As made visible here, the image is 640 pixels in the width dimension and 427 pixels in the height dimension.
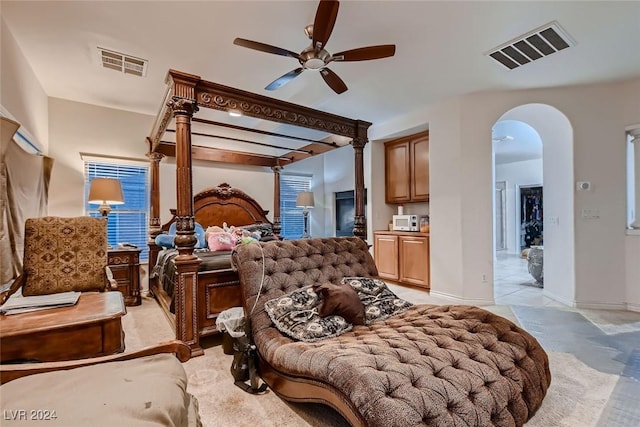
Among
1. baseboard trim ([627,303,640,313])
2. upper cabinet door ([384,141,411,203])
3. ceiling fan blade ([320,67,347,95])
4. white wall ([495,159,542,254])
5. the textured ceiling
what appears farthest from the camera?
white wall ([495,159,542,254])

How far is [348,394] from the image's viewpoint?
1.33m

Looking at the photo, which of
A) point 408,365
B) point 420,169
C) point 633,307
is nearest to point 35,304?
point 408,365

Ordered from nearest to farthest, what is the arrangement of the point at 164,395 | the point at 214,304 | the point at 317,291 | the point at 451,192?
the point at 164,395 < the point at 317,291 < the point at 214,304 < the point at 451,192

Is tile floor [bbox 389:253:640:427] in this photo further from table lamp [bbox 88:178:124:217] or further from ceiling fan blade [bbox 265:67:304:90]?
table lamp [bbox 88:178:124:217]

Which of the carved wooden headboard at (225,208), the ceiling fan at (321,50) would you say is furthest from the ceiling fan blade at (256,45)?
the carved wooden headboard at (225,208)

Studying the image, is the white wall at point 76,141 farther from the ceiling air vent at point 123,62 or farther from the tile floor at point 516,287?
the tile floor at point 516,287

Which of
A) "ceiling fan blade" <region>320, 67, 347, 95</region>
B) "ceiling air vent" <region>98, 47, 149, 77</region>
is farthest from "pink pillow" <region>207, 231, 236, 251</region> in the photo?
"ceiling fan blade" <region>320, 67, 347, 95</region>

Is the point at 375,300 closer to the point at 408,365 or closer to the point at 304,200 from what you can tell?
the point at 408,365

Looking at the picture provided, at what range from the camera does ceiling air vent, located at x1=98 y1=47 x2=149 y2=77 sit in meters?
3.03

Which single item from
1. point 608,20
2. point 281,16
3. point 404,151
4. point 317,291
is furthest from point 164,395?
point 404,151

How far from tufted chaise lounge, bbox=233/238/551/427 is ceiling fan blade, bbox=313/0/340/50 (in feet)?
5.67

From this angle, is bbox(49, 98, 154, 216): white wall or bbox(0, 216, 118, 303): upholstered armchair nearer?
bbox(0, 216, 118, 303): upholstered armchair

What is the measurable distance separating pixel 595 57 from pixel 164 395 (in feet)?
15.1

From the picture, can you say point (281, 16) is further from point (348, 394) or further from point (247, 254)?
point (348, 394)
